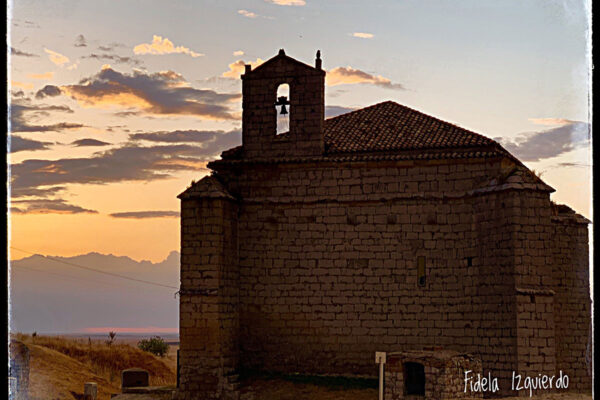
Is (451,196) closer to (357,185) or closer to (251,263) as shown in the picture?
(357,185)

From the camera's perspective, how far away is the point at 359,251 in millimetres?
23812

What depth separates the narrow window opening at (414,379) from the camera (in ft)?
65.2

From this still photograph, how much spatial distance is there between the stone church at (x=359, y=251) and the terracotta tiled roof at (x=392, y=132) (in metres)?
0.07

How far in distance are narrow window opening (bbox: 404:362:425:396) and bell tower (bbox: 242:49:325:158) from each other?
6753mm

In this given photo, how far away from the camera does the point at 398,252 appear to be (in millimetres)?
23625

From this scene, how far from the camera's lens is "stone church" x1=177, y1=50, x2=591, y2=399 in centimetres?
2245

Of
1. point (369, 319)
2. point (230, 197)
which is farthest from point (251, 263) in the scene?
point (369, 319)

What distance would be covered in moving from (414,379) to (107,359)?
1750cm

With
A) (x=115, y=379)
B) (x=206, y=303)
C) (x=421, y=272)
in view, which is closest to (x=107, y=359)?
(x=115, y=379)

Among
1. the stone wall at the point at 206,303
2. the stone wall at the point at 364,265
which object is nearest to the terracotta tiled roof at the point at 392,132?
the stone wall at the point at 364,265

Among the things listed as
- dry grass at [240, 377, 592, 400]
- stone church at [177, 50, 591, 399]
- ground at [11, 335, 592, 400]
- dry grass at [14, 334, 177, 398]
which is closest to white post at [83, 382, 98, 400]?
ground at [11, 335, 592, 400]

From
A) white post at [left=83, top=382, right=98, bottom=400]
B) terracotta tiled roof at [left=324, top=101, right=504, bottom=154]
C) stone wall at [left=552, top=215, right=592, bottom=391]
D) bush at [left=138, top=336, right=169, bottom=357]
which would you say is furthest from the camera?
bush at [left=138, top=336, right=169, bottom=357]

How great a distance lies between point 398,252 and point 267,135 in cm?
475

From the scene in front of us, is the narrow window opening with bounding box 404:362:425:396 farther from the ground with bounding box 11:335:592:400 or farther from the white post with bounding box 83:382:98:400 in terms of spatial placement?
the white post with bounding box 83:382:98:400
